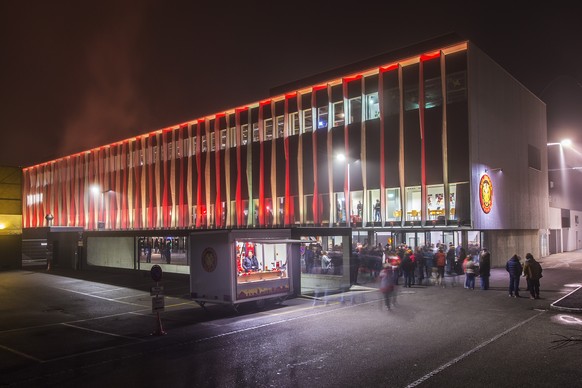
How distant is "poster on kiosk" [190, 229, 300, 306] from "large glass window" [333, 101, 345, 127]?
19.6 m

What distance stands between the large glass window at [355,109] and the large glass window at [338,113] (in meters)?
0.81

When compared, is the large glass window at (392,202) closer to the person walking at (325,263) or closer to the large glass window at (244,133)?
the person walking at (325,263)

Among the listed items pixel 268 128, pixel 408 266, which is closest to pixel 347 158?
pixel 268 128

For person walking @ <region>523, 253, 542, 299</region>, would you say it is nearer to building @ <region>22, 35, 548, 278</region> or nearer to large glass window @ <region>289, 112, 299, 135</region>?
building @ <region>22, 35, 548, 278</region>

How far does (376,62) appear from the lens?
3519cm

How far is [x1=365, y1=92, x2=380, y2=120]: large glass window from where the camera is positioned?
115ft

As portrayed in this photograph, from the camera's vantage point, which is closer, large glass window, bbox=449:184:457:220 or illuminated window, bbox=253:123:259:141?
large glass window, bbox=449:184:457:220

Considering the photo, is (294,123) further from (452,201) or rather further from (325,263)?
(325,263)

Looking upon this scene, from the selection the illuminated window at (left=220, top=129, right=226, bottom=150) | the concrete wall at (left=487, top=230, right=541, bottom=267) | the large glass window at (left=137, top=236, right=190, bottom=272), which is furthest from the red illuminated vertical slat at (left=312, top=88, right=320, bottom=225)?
the concrete wall at (left=487, top=230, right=541, bottom=267)

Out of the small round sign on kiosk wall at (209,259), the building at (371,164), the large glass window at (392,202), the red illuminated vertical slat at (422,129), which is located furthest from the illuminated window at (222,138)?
the small round sign on kiosk wall at (209,259)

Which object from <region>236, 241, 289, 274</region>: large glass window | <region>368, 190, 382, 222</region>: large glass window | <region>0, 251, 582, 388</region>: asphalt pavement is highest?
<region>368, 190, 382, 222</region>: large glass window

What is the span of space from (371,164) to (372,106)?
4.52m

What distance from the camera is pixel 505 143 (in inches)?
1387

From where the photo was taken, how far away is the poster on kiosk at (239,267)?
55.6 ft
